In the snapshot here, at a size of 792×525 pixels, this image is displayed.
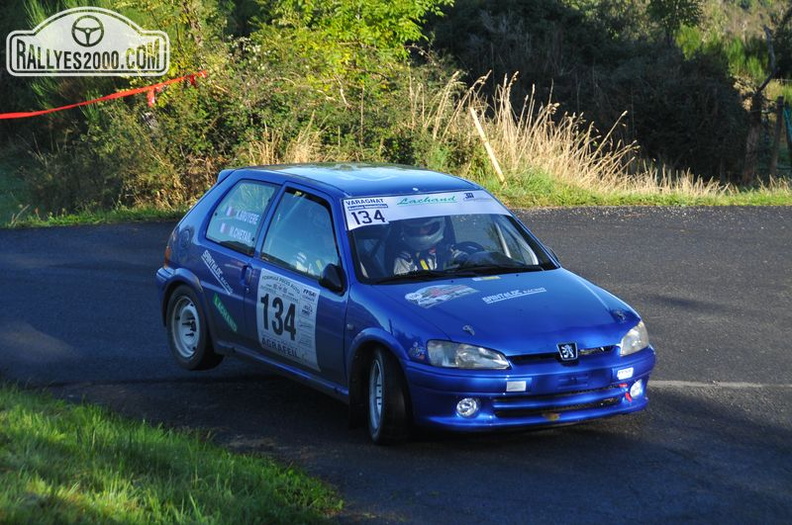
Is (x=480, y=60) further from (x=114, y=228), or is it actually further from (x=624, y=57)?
(x=114, y=228)

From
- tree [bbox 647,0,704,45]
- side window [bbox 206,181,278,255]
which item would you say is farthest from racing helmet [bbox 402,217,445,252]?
tree [bbox 647,0,704,45]

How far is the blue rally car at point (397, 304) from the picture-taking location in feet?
21.6

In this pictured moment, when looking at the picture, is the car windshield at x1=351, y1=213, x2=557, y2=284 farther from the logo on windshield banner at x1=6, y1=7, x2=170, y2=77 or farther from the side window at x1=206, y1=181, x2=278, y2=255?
the logo on windshield banner at x1=6, y1=7, x2=170, y2=77

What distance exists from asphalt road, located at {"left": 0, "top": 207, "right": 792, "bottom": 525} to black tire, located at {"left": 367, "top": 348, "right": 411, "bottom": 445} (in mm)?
122

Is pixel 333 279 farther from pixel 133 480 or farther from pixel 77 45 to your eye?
pixel 77 45

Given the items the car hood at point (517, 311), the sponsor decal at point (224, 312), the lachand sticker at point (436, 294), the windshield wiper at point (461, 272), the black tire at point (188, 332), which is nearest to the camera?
the car hood at point (517, 311)

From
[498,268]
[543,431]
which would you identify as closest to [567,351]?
[543,431]

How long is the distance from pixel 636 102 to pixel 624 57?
16.6ft

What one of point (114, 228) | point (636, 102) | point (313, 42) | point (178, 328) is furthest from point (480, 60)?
point (178, 328)

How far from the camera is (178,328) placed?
29.5ft

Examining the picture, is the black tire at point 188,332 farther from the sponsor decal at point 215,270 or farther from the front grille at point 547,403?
the front grille at point 547,403

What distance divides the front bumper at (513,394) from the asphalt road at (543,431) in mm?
Result: 222

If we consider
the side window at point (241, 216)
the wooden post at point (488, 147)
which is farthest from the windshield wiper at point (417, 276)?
the wooden post at point (488, 147)

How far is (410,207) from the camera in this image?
25.6 feet
